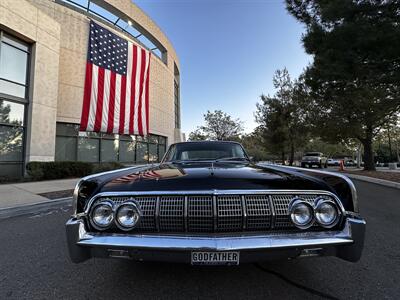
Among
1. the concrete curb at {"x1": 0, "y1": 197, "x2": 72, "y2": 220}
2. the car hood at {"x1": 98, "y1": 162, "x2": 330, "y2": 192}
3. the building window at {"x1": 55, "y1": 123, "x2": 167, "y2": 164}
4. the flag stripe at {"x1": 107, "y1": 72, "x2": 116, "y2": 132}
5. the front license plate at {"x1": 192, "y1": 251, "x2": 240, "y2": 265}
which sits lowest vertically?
the concrete curb at {"x1": 0, "y1": 197, "x2": 72, "y2": 220}

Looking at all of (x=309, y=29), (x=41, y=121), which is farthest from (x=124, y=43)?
(x=309, y=29)

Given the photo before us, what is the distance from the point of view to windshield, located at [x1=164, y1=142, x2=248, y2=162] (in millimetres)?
3992

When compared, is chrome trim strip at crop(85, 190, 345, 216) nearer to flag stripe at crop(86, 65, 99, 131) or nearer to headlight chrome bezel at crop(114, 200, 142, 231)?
headlight chrome bezel at crop(114, 200, 142, 231)

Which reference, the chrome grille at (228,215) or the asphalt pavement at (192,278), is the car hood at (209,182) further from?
the asphalt pavement at (192,278)

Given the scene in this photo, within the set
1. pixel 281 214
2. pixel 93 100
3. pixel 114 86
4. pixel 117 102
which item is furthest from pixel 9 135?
pixel 281 214

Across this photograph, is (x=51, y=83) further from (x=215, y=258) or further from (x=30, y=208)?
(x=215, y=258)

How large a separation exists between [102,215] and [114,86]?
47.3 ft

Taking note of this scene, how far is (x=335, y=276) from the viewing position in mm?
2611

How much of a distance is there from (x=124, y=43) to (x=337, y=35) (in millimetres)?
12477

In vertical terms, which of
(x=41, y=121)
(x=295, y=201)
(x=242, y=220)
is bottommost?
(x=242, y=220)

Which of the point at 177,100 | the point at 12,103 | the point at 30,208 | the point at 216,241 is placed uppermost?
the point at 177,100

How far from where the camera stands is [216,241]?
1.89 meters

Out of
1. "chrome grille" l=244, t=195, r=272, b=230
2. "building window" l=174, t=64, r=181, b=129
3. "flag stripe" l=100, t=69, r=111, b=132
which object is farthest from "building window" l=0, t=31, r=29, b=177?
"building window" l=174, t=64, r=181, b=129

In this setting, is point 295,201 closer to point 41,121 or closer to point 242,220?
point 242,220
